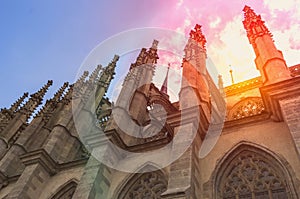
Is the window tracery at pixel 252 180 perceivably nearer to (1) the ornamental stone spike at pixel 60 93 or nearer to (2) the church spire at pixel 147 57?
(2) the church spire at pixel 147 57

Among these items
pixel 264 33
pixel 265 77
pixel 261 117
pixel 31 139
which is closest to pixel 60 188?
pixel 31 139

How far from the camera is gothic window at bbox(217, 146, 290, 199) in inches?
314

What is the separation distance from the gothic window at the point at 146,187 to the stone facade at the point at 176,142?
0.11 feet

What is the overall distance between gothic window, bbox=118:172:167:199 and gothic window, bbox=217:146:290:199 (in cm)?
201

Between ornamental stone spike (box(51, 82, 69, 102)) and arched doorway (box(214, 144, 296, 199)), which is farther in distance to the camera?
ornamental stone spike (box(51, 82, 69, 102))

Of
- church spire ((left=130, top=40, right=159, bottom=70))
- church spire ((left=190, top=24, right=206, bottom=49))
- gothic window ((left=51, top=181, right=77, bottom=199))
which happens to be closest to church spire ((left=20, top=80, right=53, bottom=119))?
church spire ((left=130, top=40, right=159, bottom=70))

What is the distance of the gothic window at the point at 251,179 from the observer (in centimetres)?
798

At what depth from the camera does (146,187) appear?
33.2 feet

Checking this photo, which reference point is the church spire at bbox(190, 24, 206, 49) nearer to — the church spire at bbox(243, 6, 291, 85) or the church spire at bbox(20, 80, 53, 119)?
the church spire at bbox(243, 6, 291, 85)

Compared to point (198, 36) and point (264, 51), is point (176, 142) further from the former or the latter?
point (198, 36)

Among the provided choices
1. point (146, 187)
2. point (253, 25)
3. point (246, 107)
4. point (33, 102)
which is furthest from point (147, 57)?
point (146, 187)

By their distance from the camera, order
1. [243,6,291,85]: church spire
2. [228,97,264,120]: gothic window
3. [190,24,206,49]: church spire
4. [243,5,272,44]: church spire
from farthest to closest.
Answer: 1. [228,97,264,120]: gothic window
2. [190,24,206,49]: church spire
3. [243,5,272,44]: church spire
4. [243,6,291,85]: church spire

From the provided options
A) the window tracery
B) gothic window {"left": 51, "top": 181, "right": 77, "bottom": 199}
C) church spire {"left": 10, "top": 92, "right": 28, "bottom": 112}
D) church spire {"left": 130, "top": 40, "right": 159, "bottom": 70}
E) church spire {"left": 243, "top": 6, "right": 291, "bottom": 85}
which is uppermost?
church spire {"left": 130, "top": 40, "right": 159, "bottom": 70}

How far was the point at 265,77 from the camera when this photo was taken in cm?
1076
